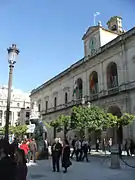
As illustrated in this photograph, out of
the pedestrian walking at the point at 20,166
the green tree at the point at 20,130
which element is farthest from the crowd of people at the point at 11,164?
the green tree at the point at 20,130

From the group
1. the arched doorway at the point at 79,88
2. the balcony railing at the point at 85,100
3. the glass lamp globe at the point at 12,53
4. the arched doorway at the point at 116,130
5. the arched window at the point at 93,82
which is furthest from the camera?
the arched doorway at the point at 79,88

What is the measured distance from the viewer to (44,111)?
4156 centimetres

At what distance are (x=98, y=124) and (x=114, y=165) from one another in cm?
762

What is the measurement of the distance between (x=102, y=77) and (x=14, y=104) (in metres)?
51.8

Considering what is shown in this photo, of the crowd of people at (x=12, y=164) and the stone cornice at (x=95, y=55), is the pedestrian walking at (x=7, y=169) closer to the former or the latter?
the crowd of people at (x=12, y=164)

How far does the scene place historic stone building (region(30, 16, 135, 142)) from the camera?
22.0 metres

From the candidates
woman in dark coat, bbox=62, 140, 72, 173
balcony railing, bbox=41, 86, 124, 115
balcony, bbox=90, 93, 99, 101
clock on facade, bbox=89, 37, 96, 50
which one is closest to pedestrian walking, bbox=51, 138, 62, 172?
woman in dark coat, bbox=62, 140, 72, 173

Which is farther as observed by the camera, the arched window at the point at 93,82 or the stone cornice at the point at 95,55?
the arched window at the point at 93,82

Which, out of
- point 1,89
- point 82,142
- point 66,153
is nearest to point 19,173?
point 66,153

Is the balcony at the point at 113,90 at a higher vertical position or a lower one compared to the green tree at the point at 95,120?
higher

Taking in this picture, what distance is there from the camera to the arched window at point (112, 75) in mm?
24627

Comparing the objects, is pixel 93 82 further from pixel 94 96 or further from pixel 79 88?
pixel 79 88

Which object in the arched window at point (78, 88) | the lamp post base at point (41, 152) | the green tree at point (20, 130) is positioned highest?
the arched window at point (78, 88)

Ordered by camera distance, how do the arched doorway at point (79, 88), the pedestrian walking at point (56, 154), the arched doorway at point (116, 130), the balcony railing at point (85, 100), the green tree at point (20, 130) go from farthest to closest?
the green tree at point (20, 130) < the arched doorway at point (79, 88) < the balcony railing at point (85, 100) < the arched doorway at point (116, 130) < the pedestrian walking at point (56, 154)
